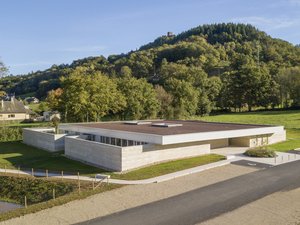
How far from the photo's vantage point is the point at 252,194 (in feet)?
59.8

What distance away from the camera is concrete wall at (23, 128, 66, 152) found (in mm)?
34594

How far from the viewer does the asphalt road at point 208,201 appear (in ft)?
48.7

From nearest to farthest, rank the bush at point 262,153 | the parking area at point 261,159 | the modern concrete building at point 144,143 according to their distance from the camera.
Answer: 1. the modern concrete building at point 144,143
2. the parking area at point 261,159
3. the bush at point 262,153

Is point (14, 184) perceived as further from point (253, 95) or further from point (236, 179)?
point (253, 95)

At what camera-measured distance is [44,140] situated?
→ 119 ft

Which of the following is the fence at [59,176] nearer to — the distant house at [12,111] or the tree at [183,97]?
the tree at [183,97]

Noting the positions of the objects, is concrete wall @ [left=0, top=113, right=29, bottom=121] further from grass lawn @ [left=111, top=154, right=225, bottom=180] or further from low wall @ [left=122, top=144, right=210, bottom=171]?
grass lawn @ [left=111, top=154, right=225, bottom=180]

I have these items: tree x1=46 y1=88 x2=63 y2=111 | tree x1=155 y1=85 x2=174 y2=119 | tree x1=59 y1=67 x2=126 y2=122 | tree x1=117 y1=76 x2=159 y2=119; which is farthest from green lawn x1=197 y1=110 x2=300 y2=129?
tree x1=46 y1=88 x2=63 y2=111

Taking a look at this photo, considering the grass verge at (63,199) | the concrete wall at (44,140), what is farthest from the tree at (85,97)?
the grass verge at (63,199)

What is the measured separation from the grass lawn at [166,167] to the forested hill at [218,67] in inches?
1371

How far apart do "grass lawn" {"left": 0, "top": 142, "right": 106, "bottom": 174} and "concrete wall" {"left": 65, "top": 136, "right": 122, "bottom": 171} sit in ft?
2.15

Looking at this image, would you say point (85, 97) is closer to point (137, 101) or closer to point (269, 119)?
point (137, 101)

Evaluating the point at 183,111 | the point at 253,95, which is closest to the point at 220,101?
the point at 253,95

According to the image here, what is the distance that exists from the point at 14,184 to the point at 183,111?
3872cm
